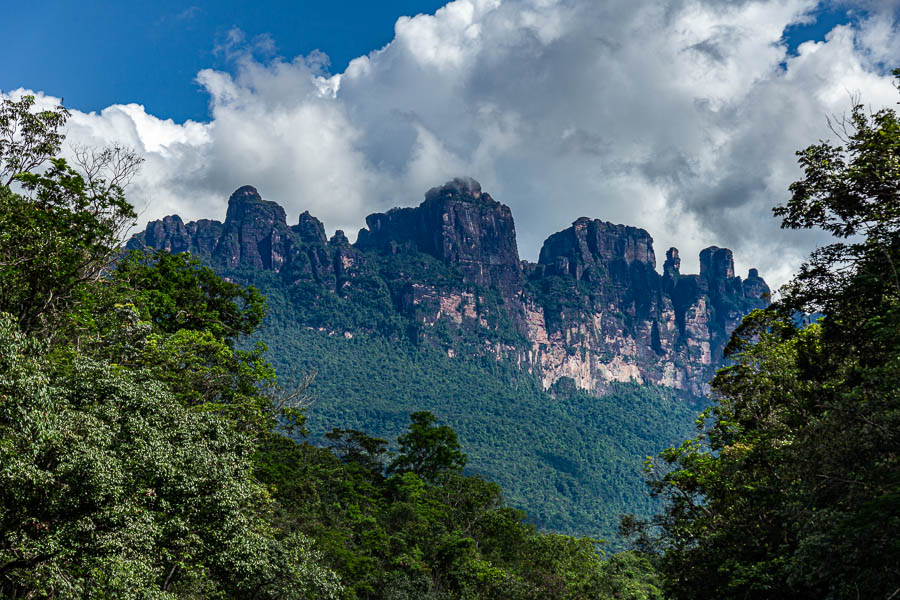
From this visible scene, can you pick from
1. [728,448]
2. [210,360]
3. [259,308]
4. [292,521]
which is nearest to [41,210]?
[210,360]

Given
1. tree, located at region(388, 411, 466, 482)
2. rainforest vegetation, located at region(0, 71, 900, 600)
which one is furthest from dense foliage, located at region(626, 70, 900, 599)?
tree, located at region(388, 411, 466, 482)

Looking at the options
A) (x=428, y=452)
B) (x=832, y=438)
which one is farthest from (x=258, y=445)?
(x=428, y=452)

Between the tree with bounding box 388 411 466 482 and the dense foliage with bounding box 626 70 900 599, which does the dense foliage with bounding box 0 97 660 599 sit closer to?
the dense foliage with bounding box 626 70 900 599

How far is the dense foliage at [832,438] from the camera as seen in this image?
8.97 metres

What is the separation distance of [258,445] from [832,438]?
51.3ft

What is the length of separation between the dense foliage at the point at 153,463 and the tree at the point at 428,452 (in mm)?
13701

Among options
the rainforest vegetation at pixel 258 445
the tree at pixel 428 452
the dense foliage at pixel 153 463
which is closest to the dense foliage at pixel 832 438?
the rainforest vegetation at pixel 258 445

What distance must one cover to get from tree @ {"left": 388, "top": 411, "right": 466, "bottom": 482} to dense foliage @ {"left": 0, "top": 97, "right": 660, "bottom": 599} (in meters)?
13.7

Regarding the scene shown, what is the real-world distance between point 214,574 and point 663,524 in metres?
14.1

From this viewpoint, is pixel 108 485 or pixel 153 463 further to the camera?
pixel 153 463

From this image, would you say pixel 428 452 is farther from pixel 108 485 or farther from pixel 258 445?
pixel 108 485

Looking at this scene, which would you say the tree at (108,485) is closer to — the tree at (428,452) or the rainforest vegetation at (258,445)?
the rainforest vegetation at (258,445)

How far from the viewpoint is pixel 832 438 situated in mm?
9711

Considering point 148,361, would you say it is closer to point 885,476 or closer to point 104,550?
point 104,550
